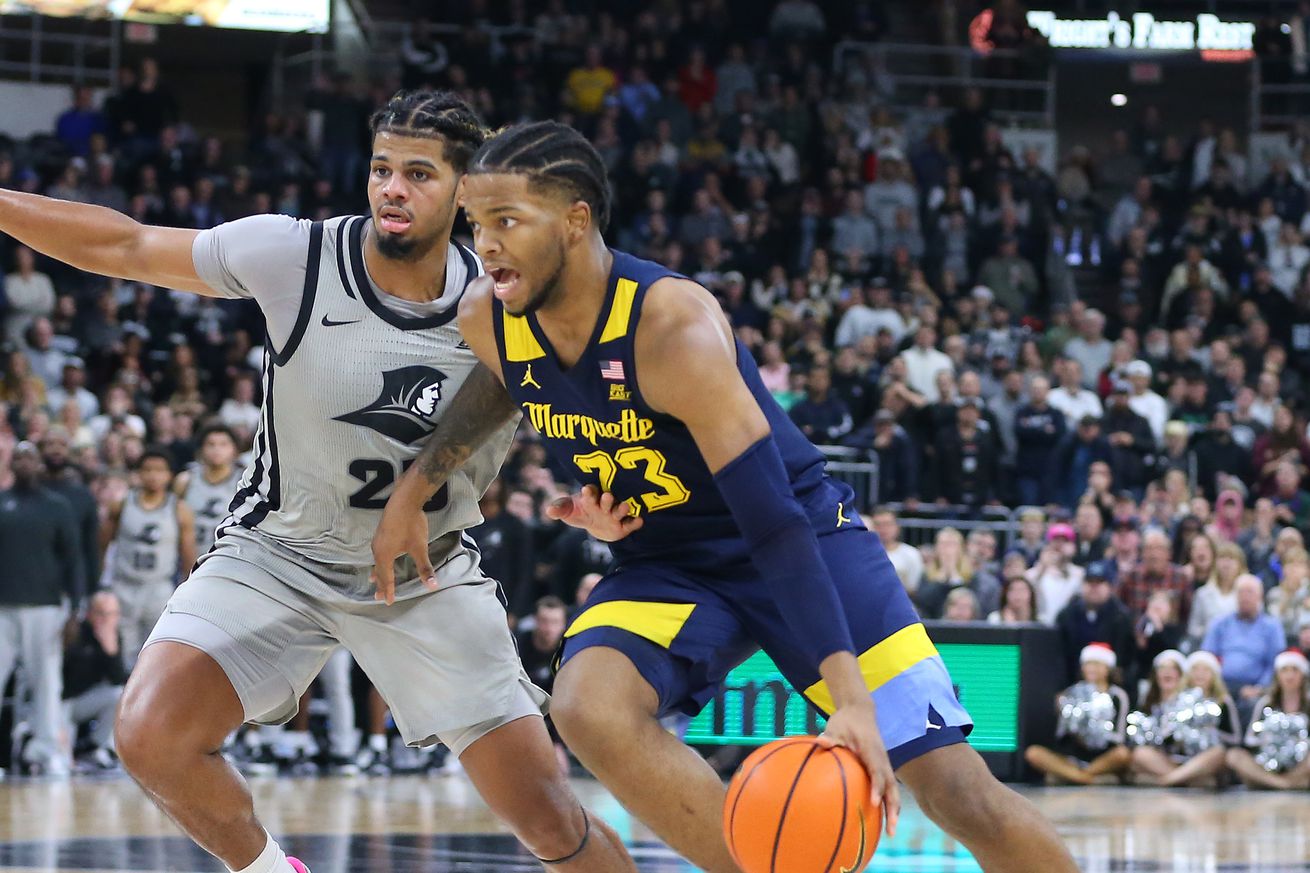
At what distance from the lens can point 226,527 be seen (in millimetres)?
5500

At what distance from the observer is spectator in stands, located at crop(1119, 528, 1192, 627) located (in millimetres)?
14211

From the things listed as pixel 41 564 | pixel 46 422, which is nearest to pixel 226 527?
pixel 41 564

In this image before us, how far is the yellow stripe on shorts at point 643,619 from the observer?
15.4 feet

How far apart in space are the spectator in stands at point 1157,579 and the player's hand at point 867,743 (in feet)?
34.3

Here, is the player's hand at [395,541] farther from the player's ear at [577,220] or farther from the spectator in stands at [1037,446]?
the spectator in stands at [1037,446]

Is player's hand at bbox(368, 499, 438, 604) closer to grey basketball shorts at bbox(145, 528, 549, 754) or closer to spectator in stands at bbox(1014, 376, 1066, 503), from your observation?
grey basketball shorts at bbox(145, 528, 549, 754)

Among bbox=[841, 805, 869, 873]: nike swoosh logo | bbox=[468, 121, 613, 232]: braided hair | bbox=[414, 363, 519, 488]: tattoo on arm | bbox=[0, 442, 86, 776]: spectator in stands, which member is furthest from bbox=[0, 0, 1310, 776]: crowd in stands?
bbox=[841, 805, 869, 873]: nike swoosh logo

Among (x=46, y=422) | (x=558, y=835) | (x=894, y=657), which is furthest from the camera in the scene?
(x=46, y=422)

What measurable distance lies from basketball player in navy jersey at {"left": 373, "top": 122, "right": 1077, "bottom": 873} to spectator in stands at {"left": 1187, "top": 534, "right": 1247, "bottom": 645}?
9.63 meters

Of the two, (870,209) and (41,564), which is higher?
(870,209)

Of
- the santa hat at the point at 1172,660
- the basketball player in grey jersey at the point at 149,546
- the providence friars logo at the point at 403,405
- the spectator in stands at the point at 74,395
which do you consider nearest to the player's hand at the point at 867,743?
the providence friars logo at the point at 403,405

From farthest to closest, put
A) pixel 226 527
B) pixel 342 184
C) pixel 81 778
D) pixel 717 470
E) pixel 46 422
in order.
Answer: pixel 342 184, pixel 46 422, pixel 81 778, pixel 226 527, pixel 717 470

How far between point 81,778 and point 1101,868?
6706 millimetres

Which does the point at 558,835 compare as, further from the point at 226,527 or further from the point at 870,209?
the point at 870,209
